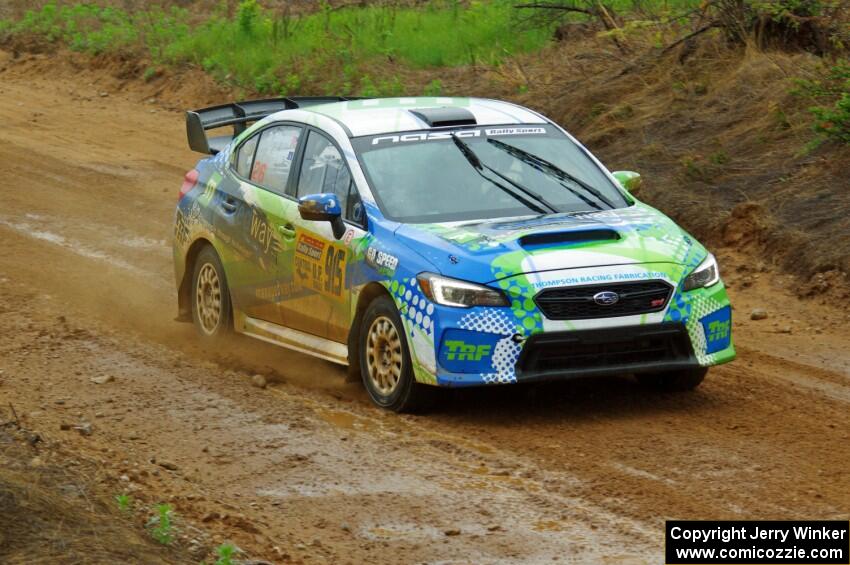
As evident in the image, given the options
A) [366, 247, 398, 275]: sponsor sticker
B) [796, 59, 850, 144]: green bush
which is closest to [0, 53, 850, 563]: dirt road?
[366, 247, 398, 275]: sponsor sticker

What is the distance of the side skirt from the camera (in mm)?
8961

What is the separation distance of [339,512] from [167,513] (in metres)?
0.88

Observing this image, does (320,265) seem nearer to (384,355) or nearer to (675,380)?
(384,355)

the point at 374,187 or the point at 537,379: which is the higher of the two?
the point at 374,187

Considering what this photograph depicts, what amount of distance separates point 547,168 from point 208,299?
273cm

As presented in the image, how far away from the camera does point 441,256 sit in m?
8.09

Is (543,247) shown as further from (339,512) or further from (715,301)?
(339,512)

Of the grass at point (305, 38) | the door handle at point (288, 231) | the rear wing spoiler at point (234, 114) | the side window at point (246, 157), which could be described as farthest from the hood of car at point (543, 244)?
the grass at point (305, 38)

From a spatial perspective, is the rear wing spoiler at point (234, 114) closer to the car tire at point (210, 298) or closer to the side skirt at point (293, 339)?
the car tire at point (210, 298)

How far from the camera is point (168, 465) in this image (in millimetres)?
7371

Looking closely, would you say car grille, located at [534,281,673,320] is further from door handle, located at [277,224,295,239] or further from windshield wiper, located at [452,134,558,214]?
door handle, located at [277,224,295,239]

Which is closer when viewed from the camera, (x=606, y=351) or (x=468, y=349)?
(x=468, y=349)

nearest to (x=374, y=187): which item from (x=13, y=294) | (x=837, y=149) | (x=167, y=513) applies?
(x=167, y=513)

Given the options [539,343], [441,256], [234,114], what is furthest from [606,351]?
[234,114]
